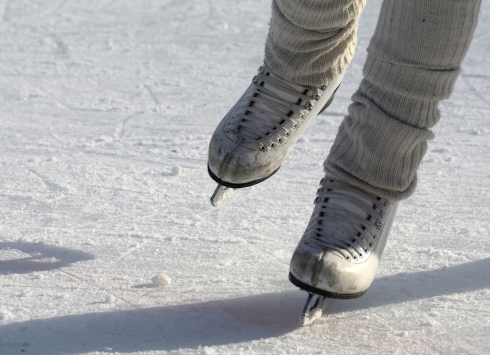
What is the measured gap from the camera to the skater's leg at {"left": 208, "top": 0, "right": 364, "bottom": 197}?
3.67 ft

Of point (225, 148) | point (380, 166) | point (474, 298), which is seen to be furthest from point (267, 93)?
point (474, 298)

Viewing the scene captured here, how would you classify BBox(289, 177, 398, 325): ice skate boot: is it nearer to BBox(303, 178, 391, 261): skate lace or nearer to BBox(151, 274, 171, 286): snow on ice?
BBox(303, 178, 391, 261): skate lace

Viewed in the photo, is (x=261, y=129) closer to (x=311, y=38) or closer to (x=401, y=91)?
(x=311, y=38)

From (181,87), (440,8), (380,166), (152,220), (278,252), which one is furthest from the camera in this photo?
(181,87)

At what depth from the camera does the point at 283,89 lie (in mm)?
1196

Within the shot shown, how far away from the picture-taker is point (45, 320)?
1.02 metres

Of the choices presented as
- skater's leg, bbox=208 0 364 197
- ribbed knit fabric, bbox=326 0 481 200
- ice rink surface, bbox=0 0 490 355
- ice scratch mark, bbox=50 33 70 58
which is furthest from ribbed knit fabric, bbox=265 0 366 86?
ice scratch mark, bbox=50 33 70 58

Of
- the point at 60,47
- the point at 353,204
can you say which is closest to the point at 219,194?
the point at 353,204

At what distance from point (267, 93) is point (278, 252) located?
0.35 meters

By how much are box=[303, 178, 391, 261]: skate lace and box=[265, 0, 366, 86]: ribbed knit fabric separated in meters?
0.25

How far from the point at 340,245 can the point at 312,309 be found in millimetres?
126

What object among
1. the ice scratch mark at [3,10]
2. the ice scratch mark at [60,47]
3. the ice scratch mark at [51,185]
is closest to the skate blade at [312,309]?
the ice scratch mark at [51,185]

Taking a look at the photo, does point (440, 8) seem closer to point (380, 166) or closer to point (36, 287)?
point (380, 166)

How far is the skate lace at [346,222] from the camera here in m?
1.01
